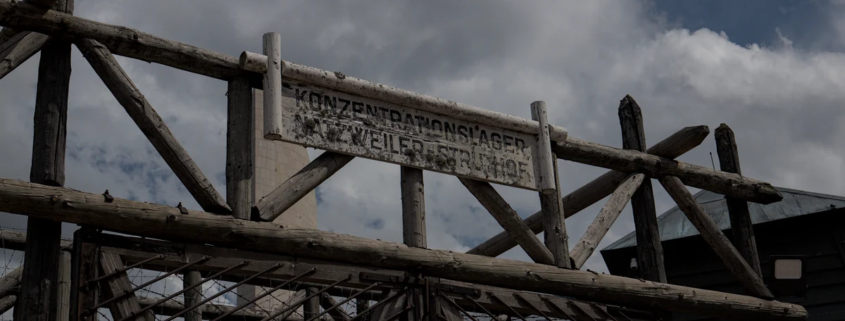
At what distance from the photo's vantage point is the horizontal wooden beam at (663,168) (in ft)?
30.0

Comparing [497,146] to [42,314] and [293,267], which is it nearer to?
[293,267]

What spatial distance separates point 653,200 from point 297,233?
4047 millimetres

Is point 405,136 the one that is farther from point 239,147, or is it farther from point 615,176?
point 615,176

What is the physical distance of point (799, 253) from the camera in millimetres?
12625

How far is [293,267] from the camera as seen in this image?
6910mm

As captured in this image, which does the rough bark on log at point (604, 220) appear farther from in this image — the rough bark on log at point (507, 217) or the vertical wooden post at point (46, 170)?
the vertical wooden post at point (46, 170)

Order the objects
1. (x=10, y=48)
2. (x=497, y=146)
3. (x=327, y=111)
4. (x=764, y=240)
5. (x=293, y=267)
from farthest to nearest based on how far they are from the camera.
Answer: (x=764, y=240) < (x=497, y=146) < (x=327, y=111) < (x=293, y=267) < (x=10, y=48)

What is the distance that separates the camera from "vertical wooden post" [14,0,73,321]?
19.9 ft

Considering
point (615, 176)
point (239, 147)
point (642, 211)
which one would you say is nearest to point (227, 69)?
point (239, 147)

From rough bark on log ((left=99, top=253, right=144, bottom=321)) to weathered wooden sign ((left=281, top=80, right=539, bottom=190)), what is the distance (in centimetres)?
151

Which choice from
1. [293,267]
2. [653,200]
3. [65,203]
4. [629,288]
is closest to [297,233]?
[293,267]

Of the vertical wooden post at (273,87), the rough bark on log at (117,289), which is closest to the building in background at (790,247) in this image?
the vertical wooden post at (273,87)

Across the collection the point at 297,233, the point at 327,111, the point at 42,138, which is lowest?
the point at 297,233

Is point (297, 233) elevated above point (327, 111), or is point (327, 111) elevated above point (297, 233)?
point (327, 111)
